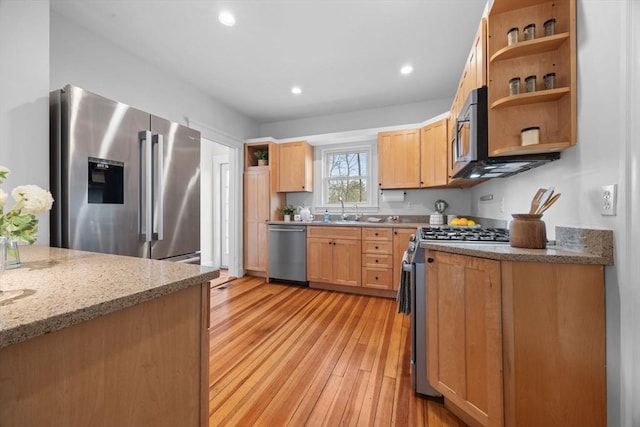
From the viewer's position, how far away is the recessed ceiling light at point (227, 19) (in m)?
2.15

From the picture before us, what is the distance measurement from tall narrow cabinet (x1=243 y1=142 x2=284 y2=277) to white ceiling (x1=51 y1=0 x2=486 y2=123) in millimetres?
1082

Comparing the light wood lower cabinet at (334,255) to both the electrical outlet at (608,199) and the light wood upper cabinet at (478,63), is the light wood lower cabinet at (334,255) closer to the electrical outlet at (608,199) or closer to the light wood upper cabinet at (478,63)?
the light wood upper cabinet at (478,63)

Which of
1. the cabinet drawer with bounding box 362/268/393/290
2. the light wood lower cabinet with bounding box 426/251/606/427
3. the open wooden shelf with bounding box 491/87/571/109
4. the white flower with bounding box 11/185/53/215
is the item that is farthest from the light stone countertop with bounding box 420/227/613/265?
the cabinet drawer with bounding box 362/268/393/290

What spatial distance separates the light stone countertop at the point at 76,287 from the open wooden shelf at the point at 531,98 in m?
1.68

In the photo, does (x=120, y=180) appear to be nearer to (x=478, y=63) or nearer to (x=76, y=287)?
(x=76, y=287)

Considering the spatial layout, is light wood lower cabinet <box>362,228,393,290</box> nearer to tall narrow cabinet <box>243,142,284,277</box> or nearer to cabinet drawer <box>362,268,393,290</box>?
cabinet drawer <box>362,268,393,290</box>

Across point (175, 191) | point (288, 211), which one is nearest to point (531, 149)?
point (175, 191)

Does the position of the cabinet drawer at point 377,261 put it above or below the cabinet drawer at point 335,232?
below

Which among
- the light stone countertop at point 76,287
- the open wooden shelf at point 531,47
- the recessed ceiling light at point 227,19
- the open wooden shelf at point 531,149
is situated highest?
the recessed ceiling light at point 227,19

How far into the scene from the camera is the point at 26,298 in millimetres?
568

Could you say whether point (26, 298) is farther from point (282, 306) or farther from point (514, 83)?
point (282, 306)

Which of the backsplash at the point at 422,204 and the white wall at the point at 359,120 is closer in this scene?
the backsplash at the point at 422,204

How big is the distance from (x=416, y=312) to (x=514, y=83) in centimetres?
143

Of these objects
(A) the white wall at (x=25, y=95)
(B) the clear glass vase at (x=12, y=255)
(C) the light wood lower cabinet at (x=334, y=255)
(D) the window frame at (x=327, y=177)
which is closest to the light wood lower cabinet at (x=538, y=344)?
(B) the clear glass vase at (x=12, y=255)
